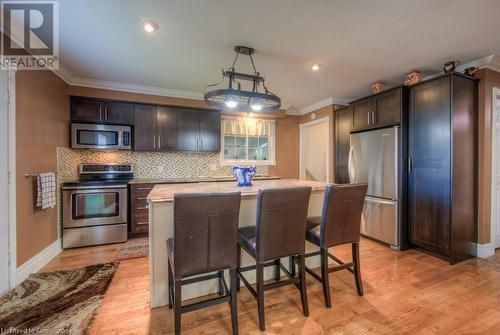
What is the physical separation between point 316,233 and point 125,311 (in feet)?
5.90

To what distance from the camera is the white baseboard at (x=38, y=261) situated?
228cm

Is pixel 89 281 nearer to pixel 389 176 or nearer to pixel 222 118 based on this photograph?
pixel 222 118

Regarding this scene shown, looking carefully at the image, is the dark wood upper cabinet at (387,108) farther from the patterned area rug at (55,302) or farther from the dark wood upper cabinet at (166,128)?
the patterned area rug at (55,302)

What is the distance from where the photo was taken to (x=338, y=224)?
6.49ft

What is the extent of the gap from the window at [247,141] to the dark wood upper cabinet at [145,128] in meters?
1.37

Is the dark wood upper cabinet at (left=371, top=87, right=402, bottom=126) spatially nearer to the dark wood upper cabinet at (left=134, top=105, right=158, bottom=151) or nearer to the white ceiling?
the white ceiling

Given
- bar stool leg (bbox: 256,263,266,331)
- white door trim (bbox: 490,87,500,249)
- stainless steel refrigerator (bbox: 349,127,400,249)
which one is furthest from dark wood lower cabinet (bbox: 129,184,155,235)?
white door trim (bbox: 490,87,500,249)

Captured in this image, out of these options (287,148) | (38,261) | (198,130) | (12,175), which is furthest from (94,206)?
(287,148)

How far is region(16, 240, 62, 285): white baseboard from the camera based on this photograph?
228cm

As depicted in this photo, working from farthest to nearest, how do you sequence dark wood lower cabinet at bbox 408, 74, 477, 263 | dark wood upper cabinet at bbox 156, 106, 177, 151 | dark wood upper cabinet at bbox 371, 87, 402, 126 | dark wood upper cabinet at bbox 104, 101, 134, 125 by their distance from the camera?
dark wood upper cabinet at bbox 156, 106, 177, 151 < dark wood upper cabinet at bbox 104, 101, 134, 125 < dark wood upper cabinet at bbox 371, 87, 402, 126 < dark wood lower cabinet at bbox 408, 74, 477, 263

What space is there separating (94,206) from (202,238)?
271cm

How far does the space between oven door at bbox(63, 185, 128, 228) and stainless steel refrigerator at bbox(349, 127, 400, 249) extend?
3.82 m

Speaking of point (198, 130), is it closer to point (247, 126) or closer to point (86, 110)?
point (247, 126)

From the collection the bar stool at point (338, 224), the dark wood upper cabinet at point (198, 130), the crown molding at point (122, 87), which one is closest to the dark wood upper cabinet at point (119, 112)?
the crown molding at point (122, 87)
